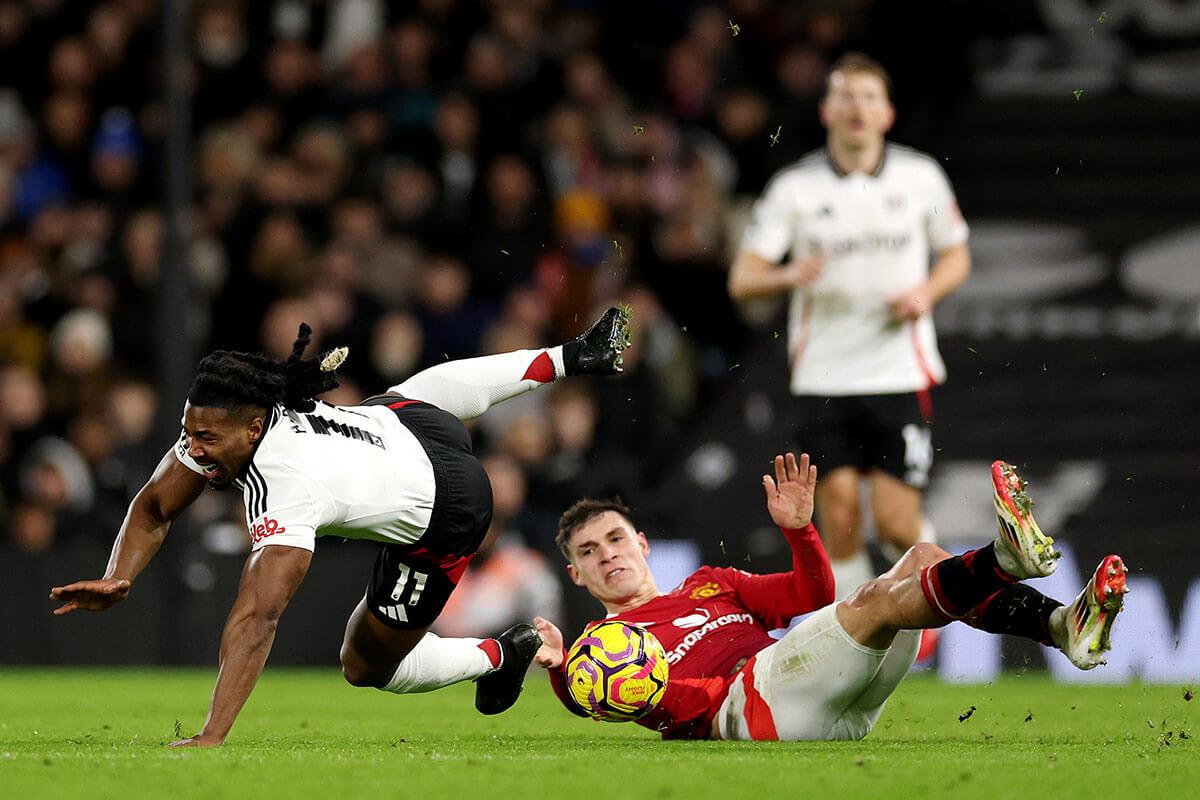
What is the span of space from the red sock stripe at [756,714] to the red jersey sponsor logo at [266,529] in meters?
1.43

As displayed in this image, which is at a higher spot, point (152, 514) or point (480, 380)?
point (480, 380)

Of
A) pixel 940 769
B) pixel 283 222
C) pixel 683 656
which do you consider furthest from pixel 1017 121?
pixel 940 769

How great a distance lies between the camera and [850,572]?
7.70 metres

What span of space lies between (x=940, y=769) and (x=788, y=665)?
30.1 inches

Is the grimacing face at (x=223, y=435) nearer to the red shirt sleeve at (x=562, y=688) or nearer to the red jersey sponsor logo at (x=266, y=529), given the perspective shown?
the red jersey sponsor logo at (x=266, y=529)

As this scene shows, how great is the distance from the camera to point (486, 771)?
15.6 feet

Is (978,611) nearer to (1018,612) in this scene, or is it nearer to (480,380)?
(1018,612)

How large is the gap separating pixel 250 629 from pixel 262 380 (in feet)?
2.51

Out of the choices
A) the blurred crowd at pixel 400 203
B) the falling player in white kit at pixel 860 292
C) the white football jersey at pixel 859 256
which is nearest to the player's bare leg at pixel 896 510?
the falling player in white kit at pixel 860 292

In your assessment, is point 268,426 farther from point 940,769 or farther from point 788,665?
point 940,769

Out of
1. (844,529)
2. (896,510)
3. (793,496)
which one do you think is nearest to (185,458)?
(793,496)

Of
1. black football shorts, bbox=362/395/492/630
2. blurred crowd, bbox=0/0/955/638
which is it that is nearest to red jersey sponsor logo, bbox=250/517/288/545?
black football shorts, bbox=362/395/492/630

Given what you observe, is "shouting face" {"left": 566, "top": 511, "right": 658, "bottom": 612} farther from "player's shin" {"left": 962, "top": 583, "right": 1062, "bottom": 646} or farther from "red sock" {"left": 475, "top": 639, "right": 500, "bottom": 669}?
"player's shin" {"left": 962, "top": 583, "right": 1062, "bottom": 646}

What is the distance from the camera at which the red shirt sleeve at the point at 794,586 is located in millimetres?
5680
